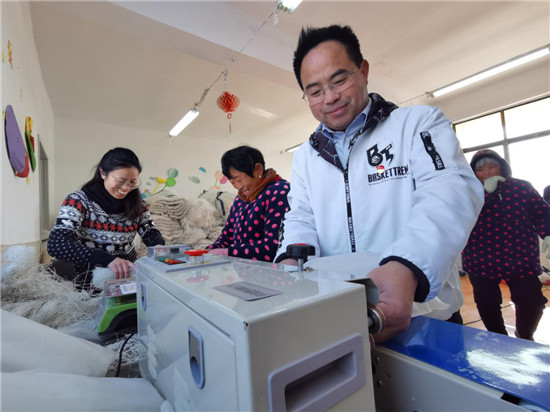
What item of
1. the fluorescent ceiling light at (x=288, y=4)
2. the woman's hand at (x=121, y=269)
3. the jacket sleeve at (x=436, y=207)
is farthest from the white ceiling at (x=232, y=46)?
the jacket sleeve at (x=436, y=207)

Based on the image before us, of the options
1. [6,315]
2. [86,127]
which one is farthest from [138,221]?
[86,127]

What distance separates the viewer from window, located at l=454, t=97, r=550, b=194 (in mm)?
3785

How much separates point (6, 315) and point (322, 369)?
0.54 m

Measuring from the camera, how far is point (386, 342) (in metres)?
0.41

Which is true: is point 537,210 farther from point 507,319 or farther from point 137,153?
point 137,153

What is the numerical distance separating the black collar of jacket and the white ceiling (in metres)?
1.92

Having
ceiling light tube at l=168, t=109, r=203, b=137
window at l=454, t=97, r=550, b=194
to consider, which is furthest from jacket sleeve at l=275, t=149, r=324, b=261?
window at l=454, t=97, r=550, b=194

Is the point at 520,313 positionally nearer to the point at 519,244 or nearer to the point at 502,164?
the point at 519,244

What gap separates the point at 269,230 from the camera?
128 cm

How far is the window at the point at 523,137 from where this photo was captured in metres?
3.79

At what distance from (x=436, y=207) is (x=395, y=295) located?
0.26 metres

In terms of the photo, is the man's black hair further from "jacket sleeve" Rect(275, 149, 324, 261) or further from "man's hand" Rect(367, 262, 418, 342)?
"man's hand" Rect(367, 262, 418, 342)

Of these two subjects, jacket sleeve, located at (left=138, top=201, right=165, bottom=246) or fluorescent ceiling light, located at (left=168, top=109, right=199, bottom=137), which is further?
fluorescent ceiling light, located at (left=168, top=109, right=199, bottom=137)

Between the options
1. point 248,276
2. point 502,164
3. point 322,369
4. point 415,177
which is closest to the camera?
point 322,369
